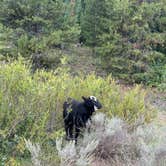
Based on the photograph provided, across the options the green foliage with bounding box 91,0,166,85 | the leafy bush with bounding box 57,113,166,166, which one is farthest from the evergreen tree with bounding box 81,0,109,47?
the leafy bush with bounding box 57,113,166,166

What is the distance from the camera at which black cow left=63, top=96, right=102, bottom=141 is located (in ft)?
21.0

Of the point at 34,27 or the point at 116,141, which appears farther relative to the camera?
the point at 34,27

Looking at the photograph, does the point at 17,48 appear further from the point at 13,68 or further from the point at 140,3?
the point at 13,68

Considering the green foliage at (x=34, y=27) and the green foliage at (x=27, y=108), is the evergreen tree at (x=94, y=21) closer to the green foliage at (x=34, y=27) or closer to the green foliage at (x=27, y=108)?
the green foliage at (x=34, y=27)

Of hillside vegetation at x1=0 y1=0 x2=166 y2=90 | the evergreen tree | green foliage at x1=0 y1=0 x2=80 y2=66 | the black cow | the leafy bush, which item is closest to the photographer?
the leafy bush

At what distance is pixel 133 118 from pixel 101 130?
1031mm

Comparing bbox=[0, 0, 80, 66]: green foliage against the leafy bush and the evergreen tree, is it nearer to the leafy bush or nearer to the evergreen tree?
the evergreen tree

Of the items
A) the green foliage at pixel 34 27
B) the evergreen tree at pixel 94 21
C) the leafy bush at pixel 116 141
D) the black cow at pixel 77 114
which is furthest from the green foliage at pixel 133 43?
the black cow at pixel 77 114

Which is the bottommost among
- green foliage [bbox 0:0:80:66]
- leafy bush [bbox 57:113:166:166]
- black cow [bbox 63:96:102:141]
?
leafy bush [bbox 57:113:166:166]

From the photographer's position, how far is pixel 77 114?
6.43m

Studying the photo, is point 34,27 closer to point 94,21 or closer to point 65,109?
point 94,21

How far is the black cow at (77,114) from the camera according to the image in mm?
6414

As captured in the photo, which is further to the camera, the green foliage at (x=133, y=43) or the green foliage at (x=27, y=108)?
the green foliage at (x=133, y=43)

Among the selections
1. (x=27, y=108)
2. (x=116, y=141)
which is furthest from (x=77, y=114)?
(x=27, y=108)
